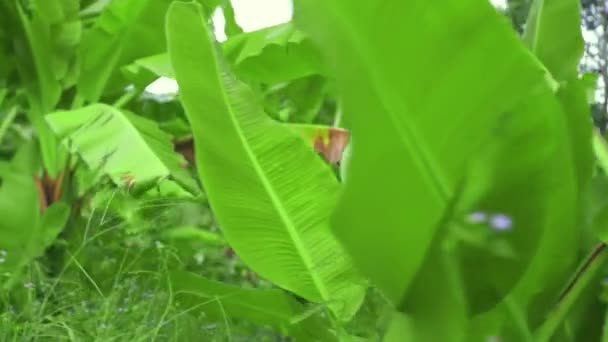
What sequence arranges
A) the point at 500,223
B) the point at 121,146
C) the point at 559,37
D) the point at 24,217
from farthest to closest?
1. the point at 24,217
2. the point at 121,146
3. the point at 559,37
4. the point at 500,223

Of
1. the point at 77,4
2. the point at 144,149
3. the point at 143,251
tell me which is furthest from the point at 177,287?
the point at 77,4

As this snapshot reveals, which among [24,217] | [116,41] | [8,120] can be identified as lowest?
[24,217]

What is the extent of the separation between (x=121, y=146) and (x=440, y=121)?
70cm

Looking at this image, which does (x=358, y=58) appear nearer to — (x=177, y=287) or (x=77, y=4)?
(x=177, y=287)

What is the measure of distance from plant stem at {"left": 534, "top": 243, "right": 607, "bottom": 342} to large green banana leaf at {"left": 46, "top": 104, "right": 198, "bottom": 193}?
21.2 inches

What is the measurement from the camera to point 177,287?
875mm

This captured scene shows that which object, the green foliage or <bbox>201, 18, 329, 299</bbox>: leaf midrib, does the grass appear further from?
<bbox>201, 18, 329, 299</bbox>: leaf midrib

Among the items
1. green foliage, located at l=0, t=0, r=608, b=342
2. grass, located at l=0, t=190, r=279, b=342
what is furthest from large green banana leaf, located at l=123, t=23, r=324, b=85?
grass, located at l=0, t=190, r=279, b=342

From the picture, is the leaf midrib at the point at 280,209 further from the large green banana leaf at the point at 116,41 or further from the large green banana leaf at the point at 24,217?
the large green banana leaf at the point at 116,41

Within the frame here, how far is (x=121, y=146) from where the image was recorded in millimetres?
1146

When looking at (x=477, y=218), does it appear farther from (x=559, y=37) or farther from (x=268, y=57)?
(x=268, y=57)

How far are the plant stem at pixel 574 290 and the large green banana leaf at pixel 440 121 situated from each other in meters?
0.05

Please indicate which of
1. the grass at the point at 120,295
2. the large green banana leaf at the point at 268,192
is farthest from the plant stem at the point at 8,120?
the large green banana leaf at the point at 268,192

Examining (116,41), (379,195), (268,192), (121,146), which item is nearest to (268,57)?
(121,146)
